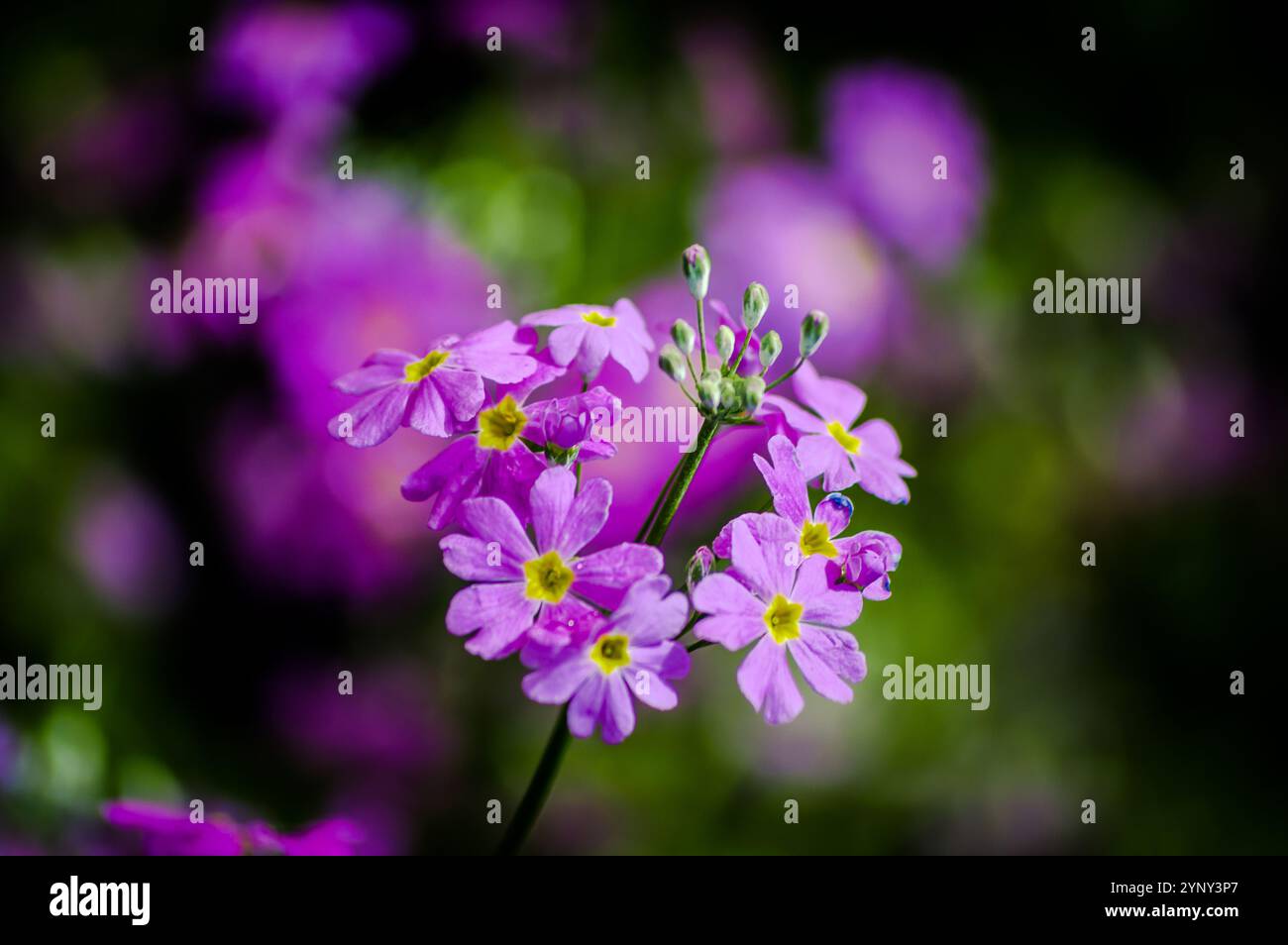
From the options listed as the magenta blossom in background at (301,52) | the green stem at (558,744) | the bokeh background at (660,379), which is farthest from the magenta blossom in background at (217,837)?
the magenta blossom in background at (301,52)

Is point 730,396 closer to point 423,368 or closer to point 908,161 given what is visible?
point 423,368

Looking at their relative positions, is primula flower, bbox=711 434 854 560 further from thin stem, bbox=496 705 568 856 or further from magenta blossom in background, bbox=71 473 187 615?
magenta blossom in background, bbox=71 473 187 615

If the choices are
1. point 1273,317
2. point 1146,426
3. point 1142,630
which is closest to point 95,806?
point 1142,630

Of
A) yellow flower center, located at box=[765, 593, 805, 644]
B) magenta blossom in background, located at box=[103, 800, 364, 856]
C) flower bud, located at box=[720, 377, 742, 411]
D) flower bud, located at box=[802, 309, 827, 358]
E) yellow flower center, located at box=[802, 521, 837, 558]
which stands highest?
flower bud, located at box=[802, 309, 827, 358]

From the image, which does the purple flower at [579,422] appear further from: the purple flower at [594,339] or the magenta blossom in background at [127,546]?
the magenta blossom in background at [127,546]

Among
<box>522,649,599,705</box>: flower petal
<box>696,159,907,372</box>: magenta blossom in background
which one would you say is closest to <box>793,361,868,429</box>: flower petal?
<box>522,649,599,705</box>: flower petal

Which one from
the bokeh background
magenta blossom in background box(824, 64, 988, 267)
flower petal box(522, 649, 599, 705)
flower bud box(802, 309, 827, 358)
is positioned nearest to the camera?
flower petal box(522, 649, 599, 705)
